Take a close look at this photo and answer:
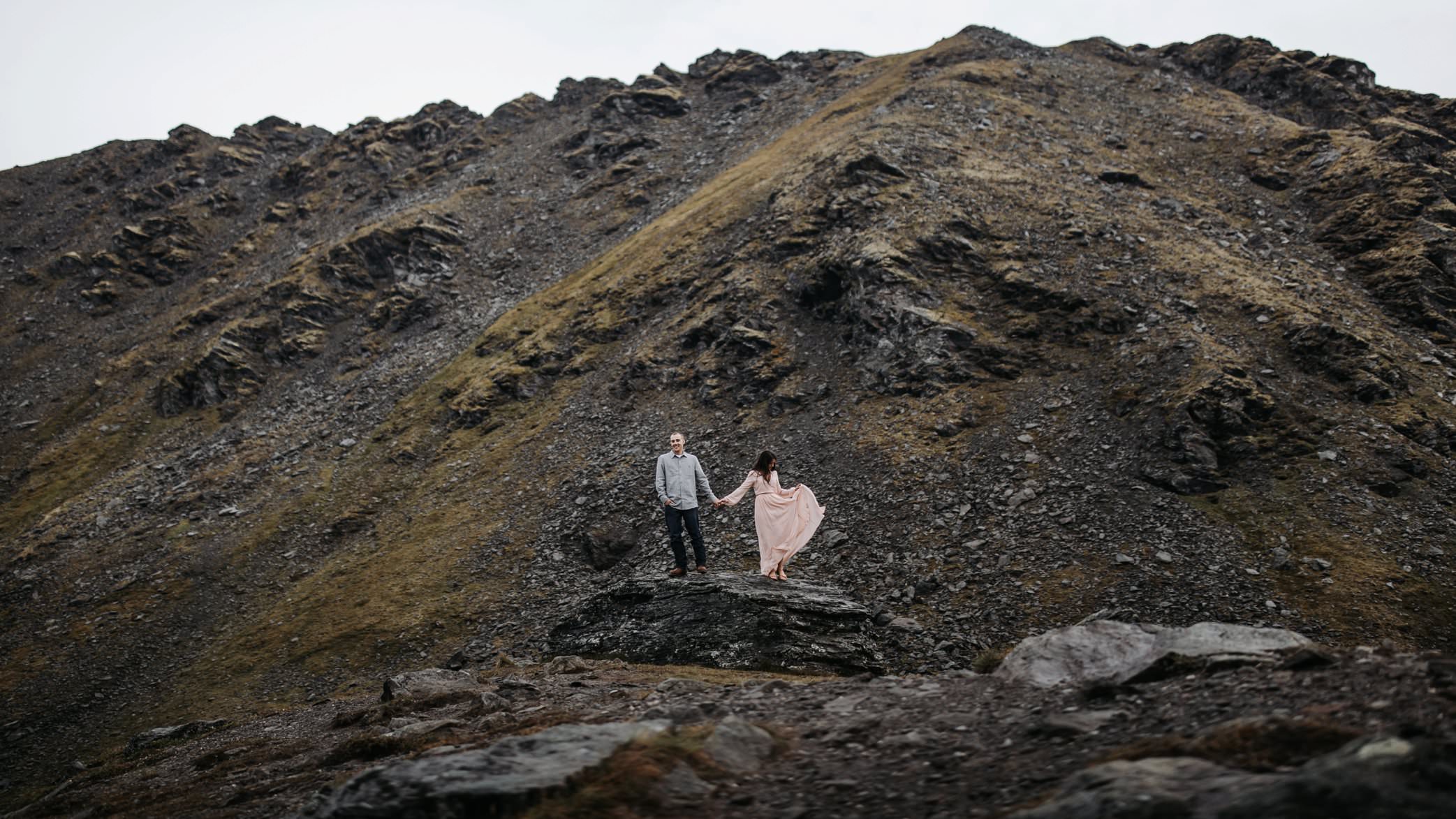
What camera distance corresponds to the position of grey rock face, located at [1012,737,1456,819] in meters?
5.33

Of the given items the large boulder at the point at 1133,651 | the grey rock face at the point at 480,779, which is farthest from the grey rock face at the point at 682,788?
the large boulder at the point at 1133,651

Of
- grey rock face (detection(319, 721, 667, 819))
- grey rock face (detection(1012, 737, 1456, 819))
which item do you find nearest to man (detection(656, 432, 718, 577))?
grey rock face (detection(319, 721, 667, 819))

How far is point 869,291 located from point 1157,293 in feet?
41.0

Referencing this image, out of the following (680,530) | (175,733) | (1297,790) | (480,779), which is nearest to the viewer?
(1297,790)

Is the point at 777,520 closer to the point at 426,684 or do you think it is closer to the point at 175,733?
the point at 426,684

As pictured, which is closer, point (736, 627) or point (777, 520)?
point (736, 627)

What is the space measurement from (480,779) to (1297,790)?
780 centimetres

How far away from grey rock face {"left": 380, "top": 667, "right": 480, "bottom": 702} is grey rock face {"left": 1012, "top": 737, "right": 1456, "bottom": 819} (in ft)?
44.3

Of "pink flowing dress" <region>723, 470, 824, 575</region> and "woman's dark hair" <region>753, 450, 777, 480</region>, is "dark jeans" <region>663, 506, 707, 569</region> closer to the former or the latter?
"pink flowing dress" <region>723, 470, 824, 575</region>

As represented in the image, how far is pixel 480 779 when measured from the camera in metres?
8.29

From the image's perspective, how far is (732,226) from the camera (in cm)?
4912

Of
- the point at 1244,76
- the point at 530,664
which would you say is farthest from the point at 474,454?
the point at 1244,76

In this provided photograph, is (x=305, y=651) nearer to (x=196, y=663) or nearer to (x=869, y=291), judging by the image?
(x=196, y=663)

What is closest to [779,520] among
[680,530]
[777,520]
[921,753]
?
[777,520]
